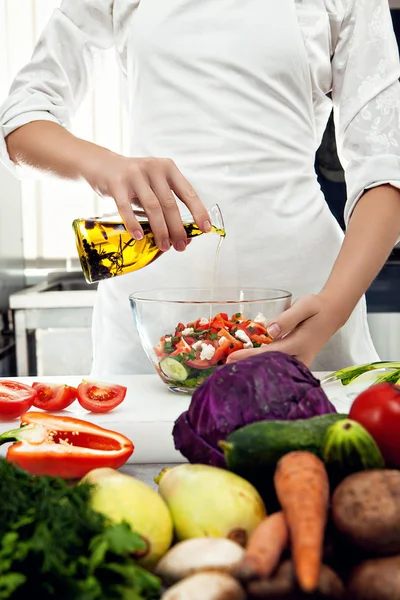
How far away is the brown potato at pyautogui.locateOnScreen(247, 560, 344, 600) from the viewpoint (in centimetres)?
42

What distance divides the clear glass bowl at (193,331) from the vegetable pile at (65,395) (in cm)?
11

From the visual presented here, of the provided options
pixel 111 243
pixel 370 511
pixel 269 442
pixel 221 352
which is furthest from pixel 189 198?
pixel 370 511

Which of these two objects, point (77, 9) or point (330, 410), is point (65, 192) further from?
point (330, 410)

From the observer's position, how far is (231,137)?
146 centimetres

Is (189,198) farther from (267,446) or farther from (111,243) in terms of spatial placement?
(267,446)

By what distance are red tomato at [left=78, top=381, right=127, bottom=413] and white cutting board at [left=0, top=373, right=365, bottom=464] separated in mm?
12

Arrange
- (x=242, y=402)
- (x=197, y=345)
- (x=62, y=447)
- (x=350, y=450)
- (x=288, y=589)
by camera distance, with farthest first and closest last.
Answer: (x=197, y=345) → (x=62, y=447) → (x=242, y=402) → (x=350, y=450) → (x=288, y=589)

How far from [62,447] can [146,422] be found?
9.5 inches

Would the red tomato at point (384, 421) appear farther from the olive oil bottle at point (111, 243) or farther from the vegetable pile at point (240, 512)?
the olive oil bottle at point (111, 243)

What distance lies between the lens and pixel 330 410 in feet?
2.18

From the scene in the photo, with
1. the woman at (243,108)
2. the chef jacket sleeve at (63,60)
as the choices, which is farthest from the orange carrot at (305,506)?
the chef jacket sleeve at (63,60)

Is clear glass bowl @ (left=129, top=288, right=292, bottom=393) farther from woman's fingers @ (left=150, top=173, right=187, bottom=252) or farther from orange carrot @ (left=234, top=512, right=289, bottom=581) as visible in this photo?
orange carrot @ (left=234, top=512, right=289, bottom=581)

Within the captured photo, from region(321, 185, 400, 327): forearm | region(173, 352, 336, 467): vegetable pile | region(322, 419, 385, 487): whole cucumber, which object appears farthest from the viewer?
region(321, 185, 400, 327): forearm

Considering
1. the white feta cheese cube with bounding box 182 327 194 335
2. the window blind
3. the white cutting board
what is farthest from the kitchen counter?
the window blind
